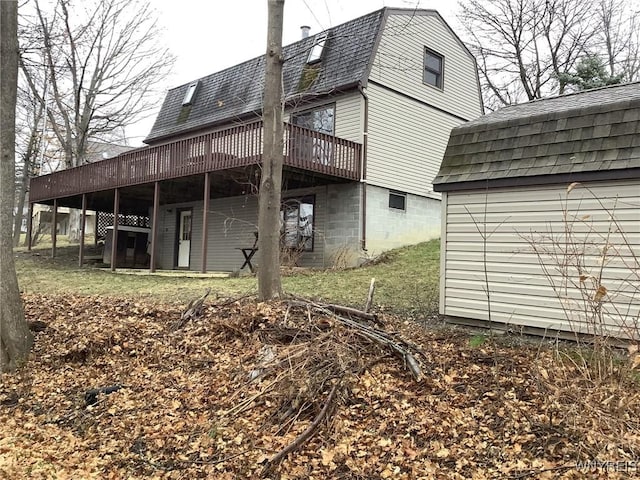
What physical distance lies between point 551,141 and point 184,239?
1601cm


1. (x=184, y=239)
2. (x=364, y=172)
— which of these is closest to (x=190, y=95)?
(x=184, y=239)

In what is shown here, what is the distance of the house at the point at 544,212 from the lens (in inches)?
211

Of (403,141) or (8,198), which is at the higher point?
(403,141)

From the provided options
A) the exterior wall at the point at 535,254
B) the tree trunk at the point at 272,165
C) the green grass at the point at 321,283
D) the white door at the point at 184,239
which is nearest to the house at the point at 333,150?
the white door at the point at 184,239

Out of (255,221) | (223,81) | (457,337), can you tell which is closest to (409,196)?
(255,221)

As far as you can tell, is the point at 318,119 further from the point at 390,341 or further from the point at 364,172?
the point at 390,341

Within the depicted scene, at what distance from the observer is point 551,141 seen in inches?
236

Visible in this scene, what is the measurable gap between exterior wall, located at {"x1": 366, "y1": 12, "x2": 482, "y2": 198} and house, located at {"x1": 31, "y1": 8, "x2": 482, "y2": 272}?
1.6 inches

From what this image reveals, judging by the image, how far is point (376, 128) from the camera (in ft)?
47.2

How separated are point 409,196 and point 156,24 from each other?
1843cm

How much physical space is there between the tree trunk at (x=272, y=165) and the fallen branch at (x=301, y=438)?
2.83m

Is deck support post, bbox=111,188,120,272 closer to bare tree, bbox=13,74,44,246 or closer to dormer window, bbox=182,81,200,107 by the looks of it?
dormer window, bbox=182,81,200,107

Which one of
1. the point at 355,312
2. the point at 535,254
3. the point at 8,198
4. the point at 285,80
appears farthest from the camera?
the point at 285,80

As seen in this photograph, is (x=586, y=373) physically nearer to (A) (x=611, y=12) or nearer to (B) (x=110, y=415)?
(B) (x=110, y=415)
